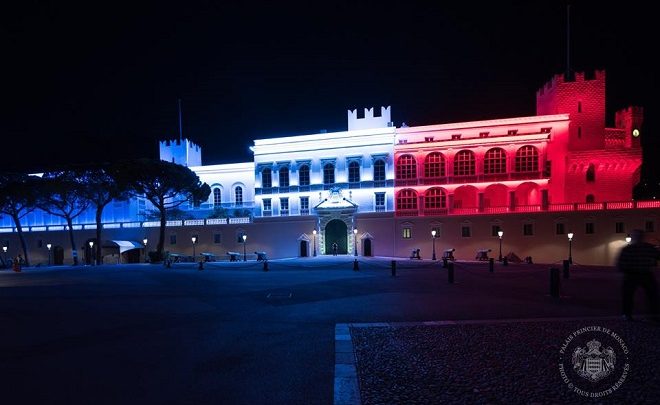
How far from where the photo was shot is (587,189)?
36.1 m

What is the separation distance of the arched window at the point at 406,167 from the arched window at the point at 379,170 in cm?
155

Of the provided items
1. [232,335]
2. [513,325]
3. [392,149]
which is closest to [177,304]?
[232,335]

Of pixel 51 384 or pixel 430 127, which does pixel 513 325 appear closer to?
pixel 51 384

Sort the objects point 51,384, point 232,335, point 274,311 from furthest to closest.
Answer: point 274,311
point 232,335
point 51,384

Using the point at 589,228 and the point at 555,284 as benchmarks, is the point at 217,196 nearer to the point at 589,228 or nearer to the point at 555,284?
the point at 589,228

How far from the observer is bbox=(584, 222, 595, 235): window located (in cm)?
3162

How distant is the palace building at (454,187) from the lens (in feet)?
108

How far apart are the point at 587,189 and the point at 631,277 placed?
34.3 metres

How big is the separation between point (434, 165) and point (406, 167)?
111 inches

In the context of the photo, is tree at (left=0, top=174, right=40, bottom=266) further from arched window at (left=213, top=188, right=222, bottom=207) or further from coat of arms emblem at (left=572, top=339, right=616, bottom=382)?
coat of arms emblem at (left=572, top=339, right=616, bottom=382)

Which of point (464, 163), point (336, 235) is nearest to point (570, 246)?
point (464, 163)

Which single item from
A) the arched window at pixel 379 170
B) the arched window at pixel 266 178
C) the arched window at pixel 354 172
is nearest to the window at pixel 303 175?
the arched window at pixel 266 178

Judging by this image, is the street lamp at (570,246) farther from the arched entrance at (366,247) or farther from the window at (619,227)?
the arched entrance at (366,247)

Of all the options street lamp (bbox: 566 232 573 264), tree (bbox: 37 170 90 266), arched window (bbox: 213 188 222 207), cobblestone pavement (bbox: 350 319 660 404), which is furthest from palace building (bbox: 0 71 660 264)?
cobblestone pavement (bbox: 350 319 660 404)
